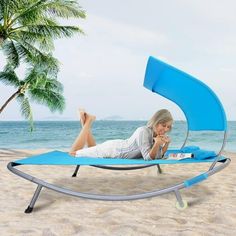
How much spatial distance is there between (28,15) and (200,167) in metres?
5.20

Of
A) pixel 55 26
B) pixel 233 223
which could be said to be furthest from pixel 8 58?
pixel 233 223

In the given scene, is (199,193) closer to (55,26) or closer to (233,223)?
(233,223)

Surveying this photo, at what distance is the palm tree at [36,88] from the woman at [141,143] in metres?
7.78

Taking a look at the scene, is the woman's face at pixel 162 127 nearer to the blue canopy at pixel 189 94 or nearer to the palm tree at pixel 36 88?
the blue canopy at pixel 189 94

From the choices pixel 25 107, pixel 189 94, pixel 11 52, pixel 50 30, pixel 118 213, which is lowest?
pixel 118 213

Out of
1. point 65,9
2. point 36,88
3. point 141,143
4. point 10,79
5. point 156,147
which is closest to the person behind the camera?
point 156,147

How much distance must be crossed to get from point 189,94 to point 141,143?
0.69m

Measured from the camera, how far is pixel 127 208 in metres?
3.28

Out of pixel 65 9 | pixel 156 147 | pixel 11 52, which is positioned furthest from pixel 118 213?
pixel 11 52

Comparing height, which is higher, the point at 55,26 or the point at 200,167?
the point at 55,26

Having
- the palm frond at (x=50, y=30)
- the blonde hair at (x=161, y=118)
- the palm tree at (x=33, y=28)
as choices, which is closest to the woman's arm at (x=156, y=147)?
the blonde hair at (x=161, y=118)

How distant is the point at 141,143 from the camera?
3525 millimetres

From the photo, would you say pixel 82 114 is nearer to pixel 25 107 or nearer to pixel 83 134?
pixel 83 134

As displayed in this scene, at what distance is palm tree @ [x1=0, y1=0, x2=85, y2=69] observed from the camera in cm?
948
